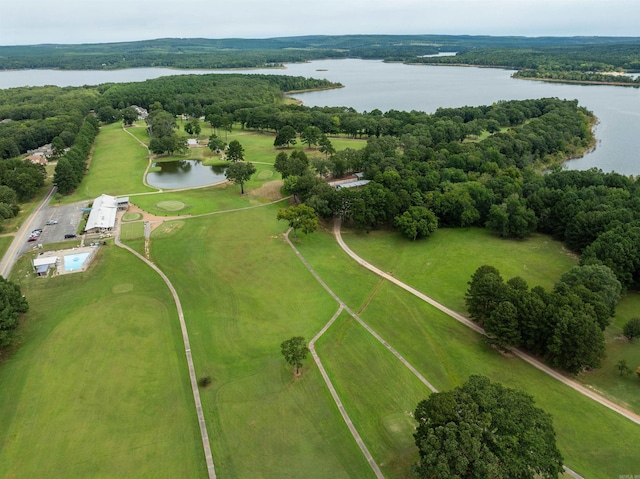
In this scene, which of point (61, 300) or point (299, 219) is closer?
point (61, 300)

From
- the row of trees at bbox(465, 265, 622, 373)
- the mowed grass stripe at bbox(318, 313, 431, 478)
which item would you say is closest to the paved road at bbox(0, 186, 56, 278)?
the mowed grass stripe at bbox(318, 313, 431, 478)

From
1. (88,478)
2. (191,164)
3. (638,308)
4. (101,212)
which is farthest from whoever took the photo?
(191,164)

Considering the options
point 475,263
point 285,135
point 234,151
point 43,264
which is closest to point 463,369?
point 475,263

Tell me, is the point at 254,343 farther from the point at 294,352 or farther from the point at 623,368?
the point at 623,368

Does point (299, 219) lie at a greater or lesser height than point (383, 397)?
greater

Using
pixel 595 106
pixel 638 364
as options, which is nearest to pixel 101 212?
Result: pixel 638 364

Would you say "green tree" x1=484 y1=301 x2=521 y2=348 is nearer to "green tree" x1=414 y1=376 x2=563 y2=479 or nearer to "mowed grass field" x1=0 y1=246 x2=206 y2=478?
"green tree" x1=414 y1=376 x2=563 y2=479

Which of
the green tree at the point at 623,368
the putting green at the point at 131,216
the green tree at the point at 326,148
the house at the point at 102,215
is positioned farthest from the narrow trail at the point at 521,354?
the green tree at the point at 326,148

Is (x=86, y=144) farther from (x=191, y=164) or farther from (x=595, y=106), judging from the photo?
(x=595, y=106)
